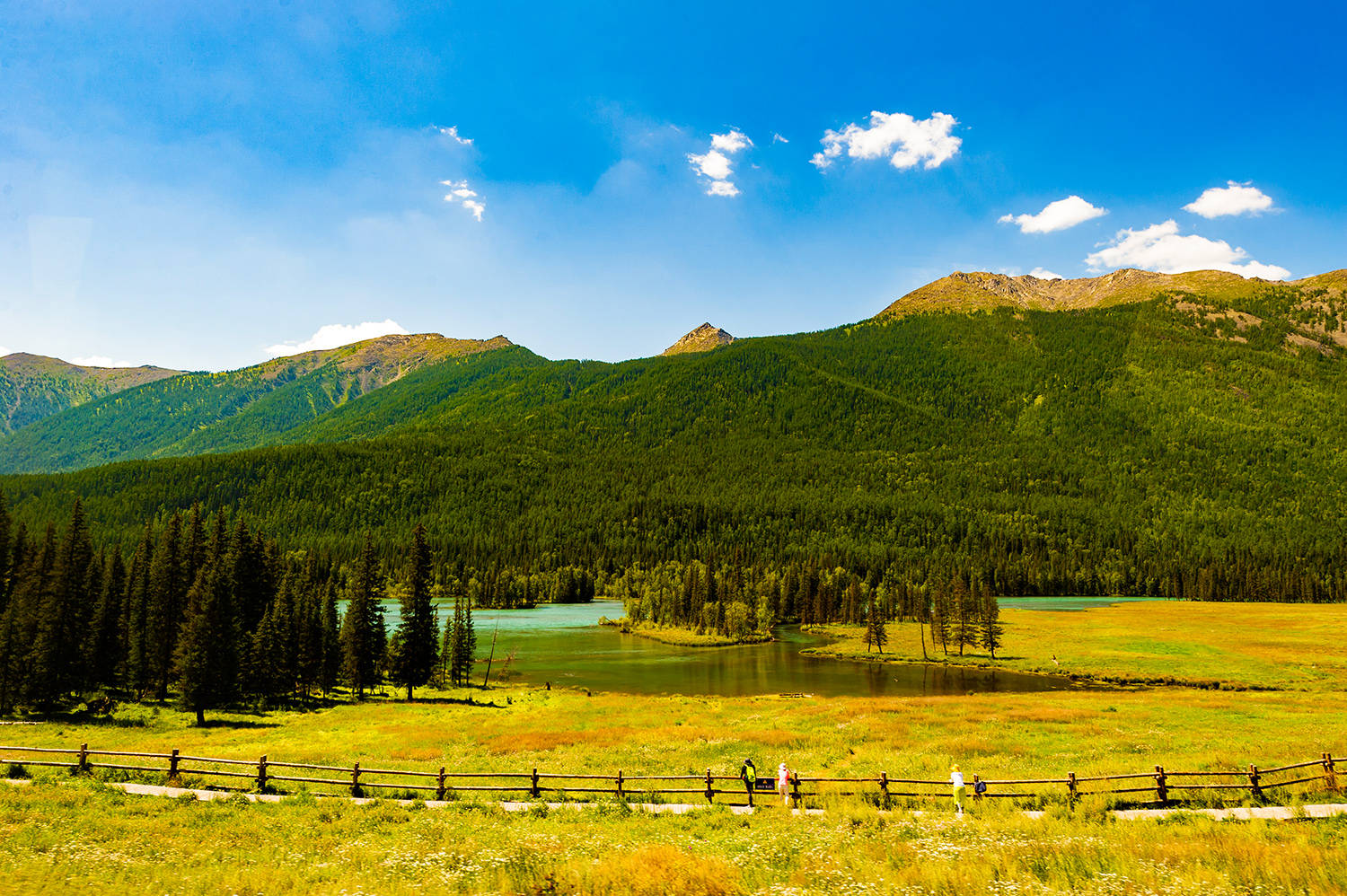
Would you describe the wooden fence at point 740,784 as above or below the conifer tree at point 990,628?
above

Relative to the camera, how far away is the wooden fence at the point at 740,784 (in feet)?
88.5

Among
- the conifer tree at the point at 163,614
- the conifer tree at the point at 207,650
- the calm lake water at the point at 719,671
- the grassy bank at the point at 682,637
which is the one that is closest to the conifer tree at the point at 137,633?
the conifer tree at the point at 163,614

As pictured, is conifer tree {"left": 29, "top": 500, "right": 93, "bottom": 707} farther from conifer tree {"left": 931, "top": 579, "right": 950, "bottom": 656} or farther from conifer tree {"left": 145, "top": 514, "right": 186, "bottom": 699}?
conifer tree {"left": 931, "top": 579, "right": 950, "bottom": 656}

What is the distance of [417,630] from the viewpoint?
78.1m

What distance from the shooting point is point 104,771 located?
32562mm

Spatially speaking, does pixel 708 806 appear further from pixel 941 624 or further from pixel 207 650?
pixel 941 624

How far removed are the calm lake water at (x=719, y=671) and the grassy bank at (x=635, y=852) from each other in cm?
5647

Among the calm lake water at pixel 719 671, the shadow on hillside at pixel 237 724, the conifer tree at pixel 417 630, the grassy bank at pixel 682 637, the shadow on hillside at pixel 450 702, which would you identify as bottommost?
the grassy bank at pixel 682 637

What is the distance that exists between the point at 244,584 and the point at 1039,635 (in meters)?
133

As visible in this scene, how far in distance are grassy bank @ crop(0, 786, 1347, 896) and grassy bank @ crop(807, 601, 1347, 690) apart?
74.1 metres

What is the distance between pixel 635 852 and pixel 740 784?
1546 centimetres

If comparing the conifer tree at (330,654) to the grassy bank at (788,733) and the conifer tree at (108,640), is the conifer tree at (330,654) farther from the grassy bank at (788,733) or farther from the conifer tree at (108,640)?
the conifer tree at (108,640)

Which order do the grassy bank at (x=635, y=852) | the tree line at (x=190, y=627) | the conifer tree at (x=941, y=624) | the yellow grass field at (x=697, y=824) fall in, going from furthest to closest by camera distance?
the conifer tree at (x=941, y=624) < the tree line at (x=190, y=627) < the yellow grass field at (x=697, y=824) < the grassy bank at (x=635, y=852)

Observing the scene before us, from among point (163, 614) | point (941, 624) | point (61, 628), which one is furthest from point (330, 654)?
point (941, 624)
